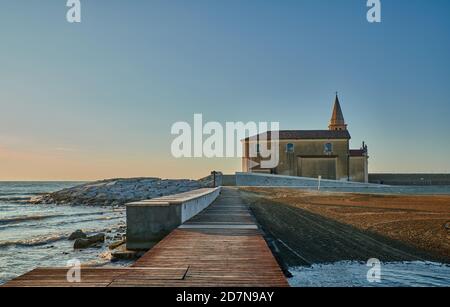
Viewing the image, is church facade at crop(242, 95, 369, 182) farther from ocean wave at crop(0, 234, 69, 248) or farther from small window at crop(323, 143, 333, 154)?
ocean wave at crop(0, 234, 69, 248)

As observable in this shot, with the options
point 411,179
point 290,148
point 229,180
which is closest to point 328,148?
point 290,148

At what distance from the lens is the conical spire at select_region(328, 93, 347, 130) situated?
60.5 meters

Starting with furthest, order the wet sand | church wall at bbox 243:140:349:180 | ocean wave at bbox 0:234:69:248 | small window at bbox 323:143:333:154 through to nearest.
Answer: small window at bbox 323:143:333:154 → church wall at bbox 243:140:349:180 → ocean wave at bbox 0:234:69:248 → the wet sand

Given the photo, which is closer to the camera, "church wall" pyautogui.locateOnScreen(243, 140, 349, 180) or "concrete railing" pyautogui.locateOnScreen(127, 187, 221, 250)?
"concrete railing" pyautogui.locateOnScreen(127, 187, 221, 250)

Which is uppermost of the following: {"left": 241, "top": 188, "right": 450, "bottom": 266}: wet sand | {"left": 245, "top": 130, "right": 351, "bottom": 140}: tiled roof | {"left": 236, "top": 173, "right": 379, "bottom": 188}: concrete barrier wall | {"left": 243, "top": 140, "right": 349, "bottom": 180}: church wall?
{"left": 245, "top": 130, "right": 351, "bottom": 140}: tiled roof

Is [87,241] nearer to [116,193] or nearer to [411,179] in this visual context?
[116,193]

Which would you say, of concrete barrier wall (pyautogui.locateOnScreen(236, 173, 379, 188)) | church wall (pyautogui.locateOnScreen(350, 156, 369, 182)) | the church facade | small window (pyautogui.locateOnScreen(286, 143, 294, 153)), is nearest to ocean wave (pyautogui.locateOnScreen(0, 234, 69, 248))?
concrete barrier wall (pyautogui.locateOnScreen(236, 173, 379, 188))

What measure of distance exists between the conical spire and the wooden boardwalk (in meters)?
54.9

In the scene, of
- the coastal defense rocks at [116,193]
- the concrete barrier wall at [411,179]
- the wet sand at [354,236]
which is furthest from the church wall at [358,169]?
the wet sand at [354,236]

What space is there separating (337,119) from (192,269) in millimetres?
58612

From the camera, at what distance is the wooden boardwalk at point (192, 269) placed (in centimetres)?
507

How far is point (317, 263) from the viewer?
32.9 feet

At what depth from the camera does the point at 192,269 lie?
5.84m
